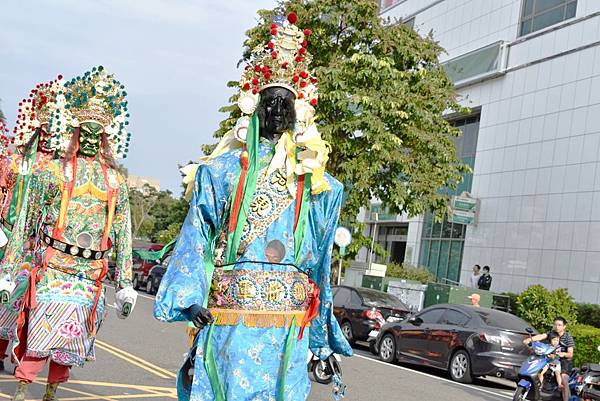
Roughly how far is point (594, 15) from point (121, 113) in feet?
80.5

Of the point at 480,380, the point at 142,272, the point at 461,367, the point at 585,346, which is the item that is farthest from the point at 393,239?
the point at 461,367

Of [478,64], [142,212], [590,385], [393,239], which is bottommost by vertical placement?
[590,385]

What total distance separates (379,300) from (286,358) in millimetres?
14154

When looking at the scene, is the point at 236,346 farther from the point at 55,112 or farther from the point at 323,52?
the point at 323,52

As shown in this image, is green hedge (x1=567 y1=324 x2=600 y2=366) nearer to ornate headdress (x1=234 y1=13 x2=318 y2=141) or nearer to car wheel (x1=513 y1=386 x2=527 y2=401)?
car wheel (x1=513 y1=386 x2=527 y2=401)

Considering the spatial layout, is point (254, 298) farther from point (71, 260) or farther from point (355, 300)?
point (355, 300)

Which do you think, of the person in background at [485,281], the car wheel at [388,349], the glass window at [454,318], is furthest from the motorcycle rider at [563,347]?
the person in background at [485,281]

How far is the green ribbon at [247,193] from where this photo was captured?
14.8ft

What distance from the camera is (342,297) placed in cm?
1898

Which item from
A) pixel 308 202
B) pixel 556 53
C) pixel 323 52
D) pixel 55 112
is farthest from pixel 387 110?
pixel 308 202

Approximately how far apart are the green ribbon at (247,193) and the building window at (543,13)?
2753 cm

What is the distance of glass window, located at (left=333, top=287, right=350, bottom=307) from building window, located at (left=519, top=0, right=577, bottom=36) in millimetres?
15765

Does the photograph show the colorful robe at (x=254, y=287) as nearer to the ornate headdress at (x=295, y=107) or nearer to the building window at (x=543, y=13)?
the ornate headdress at (x=295, y=107)

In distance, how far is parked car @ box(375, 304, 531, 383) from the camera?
13836 millimetres
